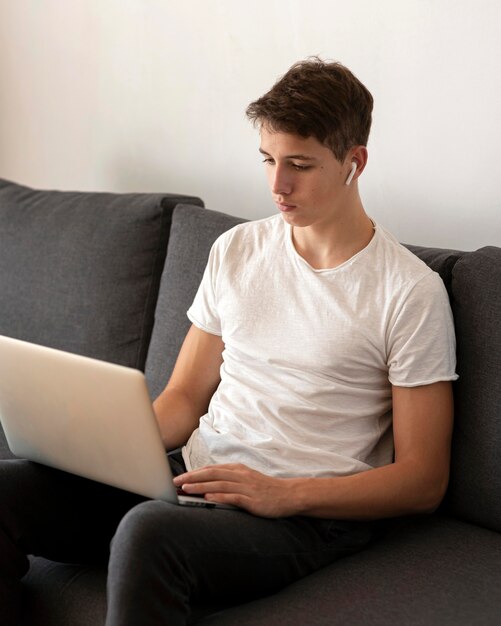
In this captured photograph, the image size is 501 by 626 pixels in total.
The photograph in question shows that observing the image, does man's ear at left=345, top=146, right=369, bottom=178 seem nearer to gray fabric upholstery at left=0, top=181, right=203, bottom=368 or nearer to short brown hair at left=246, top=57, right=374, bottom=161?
short brown hair at left=246, top=57, right=374, bottom=161

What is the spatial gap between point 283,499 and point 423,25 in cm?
101

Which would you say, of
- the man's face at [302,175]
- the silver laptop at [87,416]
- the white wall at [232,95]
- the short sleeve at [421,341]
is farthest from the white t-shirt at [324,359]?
the white wall at [232,95]

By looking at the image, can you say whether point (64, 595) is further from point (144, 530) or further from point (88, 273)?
point (88, 273)

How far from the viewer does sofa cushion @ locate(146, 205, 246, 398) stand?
205 centimetres

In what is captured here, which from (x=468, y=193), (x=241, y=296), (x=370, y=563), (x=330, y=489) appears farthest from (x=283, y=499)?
(x=468, y=193)

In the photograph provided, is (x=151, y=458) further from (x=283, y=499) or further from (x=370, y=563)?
(x=370, y=563)

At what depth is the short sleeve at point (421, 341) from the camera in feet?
5.31

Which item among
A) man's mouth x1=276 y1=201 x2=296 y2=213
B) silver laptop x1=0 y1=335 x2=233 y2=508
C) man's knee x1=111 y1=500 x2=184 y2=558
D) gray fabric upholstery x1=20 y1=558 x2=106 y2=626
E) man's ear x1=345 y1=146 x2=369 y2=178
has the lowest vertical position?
gray fabric upholstery x1=20 y1=558 x2=106 y2=626

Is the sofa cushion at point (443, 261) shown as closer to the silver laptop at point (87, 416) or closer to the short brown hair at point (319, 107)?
the short brown hair at point (319, 107)

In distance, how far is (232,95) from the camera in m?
2.46

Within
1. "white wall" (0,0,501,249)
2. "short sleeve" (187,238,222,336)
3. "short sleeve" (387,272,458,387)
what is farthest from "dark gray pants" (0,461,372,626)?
"white wall" (0,0,501,249)

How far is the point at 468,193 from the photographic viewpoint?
2.00 m

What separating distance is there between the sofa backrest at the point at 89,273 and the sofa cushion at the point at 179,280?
0.08 meters

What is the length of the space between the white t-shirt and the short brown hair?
194 millimetres
